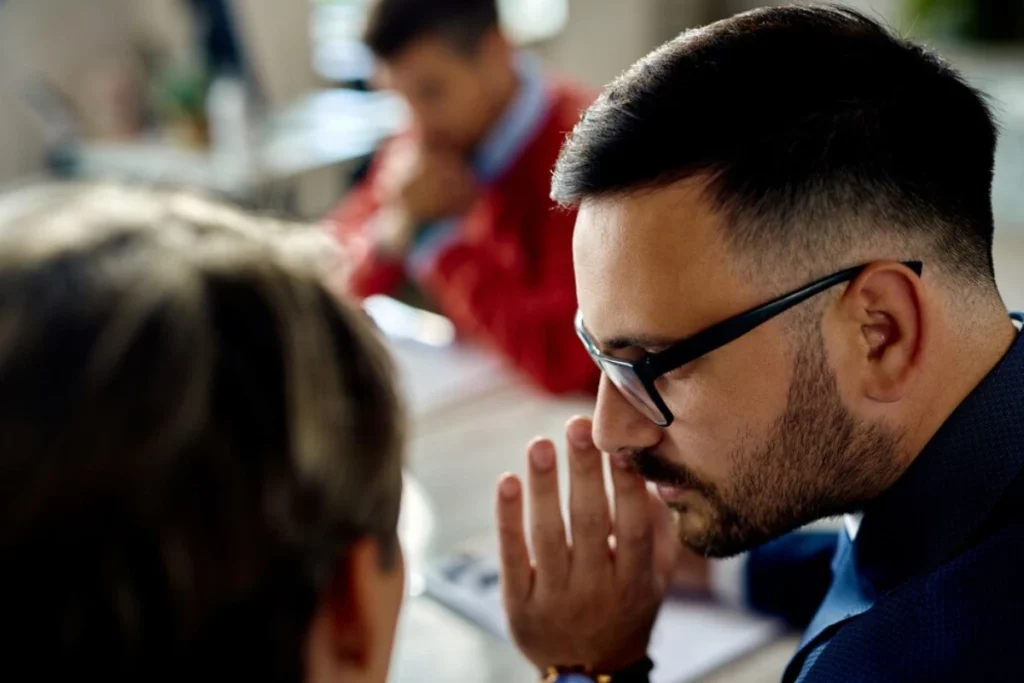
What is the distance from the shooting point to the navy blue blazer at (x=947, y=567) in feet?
2.24

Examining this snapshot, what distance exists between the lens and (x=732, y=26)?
0.82 m

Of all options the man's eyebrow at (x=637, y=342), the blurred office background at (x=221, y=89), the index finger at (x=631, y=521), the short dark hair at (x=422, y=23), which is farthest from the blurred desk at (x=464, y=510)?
the blurred office background at (x=221, y=89)

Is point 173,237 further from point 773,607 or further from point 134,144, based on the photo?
point 134,144

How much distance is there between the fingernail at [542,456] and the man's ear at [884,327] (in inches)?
10.7

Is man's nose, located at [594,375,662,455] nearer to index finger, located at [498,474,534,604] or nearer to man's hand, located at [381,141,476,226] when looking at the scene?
index finger, located at [498,474,534,604]

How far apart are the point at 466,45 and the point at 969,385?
139 centimetres

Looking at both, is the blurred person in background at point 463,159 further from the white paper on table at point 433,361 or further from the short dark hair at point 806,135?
the short dark hair at point 806,135

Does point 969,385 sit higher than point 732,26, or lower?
lower

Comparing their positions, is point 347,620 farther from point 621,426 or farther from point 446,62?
point 446,62

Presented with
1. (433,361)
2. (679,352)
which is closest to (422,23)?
(433,361)

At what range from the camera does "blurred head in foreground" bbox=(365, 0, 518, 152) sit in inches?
76.9

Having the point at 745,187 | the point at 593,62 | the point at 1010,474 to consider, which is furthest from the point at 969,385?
the point at 593,62

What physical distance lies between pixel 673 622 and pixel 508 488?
255 mm

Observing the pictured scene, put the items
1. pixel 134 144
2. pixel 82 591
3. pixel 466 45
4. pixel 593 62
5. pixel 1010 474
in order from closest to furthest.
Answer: pixel 82 591 < pixel 1010 474 < pixel 466 45 < pixel 134 144 < pixel 593 62
